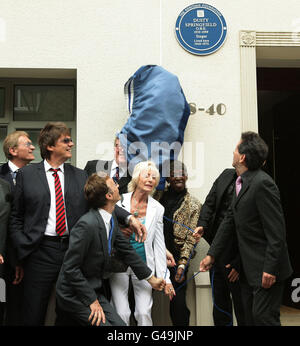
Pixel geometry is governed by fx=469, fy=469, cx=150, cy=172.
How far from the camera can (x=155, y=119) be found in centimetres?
433

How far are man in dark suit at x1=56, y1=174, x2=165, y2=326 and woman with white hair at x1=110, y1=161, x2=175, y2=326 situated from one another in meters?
0.22

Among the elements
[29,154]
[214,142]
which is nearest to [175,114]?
[214,142]

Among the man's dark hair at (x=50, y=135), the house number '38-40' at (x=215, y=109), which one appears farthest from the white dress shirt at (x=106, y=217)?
the house number '38-40' at (x=215, y=109)

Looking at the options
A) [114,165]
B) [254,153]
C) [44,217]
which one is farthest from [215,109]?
[44,217]

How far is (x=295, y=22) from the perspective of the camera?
16.7 feet

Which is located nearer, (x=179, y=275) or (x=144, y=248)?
(x=144, y=248)

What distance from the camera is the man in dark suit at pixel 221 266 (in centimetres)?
394

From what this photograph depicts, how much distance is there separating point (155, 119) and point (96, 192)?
3.85ft

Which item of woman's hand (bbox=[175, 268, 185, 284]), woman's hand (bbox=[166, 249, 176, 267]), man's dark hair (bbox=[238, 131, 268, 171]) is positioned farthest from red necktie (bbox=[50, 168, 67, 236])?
man's dark hair (bbox=[238, 131, 268, 171])

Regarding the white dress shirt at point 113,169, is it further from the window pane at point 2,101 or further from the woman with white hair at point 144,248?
the window pane at point 2,101

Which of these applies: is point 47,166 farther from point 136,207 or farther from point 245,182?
point 245,182

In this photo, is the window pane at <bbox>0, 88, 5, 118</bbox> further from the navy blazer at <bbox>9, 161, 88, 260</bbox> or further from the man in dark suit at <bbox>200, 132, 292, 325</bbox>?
the man in dark suit at <bbox>200, 132, 292, 325</bbox>

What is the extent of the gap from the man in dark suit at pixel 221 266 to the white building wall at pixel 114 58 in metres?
0.69

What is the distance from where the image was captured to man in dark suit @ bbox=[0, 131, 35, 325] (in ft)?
12.0
